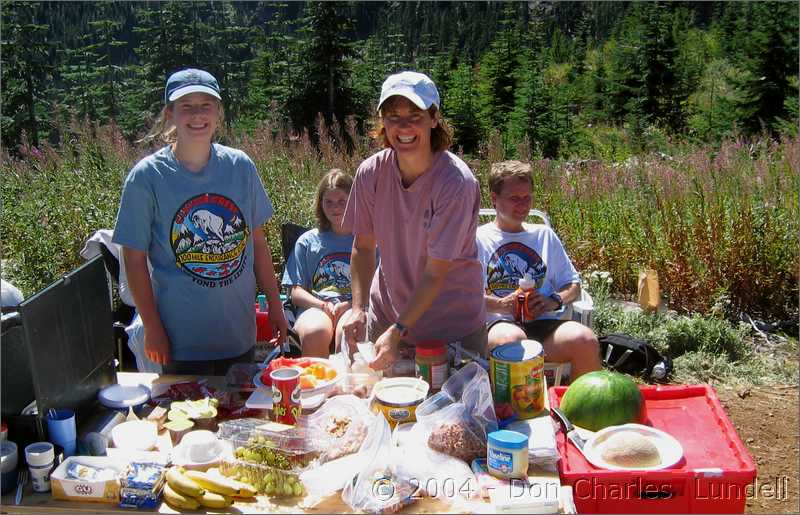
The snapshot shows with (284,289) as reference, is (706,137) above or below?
below

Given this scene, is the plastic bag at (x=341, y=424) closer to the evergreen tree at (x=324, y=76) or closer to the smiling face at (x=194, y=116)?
the smiling face at (x=194, y=116)

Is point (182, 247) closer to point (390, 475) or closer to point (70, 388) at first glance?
point (70, 388)

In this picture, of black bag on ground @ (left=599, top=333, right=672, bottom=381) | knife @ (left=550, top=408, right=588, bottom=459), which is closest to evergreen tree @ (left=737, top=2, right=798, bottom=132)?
black bag on ground @ (left=599, top=333, right=672, bottom=381)

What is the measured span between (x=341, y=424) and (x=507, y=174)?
1746 millimetres

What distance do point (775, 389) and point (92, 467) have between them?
395 cm

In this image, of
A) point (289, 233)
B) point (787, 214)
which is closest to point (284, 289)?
point (289, 233)

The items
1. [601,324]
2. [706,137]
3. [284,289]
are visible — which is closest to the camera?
[284,289]

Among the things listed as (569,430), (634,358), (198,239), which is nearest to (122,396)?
(198,239)

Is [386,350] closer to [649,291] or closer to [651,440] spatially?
[651,440]

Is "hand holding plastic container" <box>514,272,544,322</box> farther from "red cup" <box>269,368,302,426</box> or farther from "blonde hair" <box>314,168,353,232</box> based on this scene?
"red cup" <box>269,368,302,426</box>

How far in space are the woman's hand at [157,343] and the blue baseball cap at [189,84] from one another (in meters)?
0.85

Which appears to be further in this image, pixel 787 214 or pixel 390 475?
pixel 787 214

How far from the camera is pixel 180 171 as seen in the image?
2.55 m

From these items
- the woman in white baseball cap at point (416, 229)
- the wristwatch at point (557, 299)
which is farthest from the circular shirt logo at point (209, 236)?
the wristwatch at point (557, 299)
